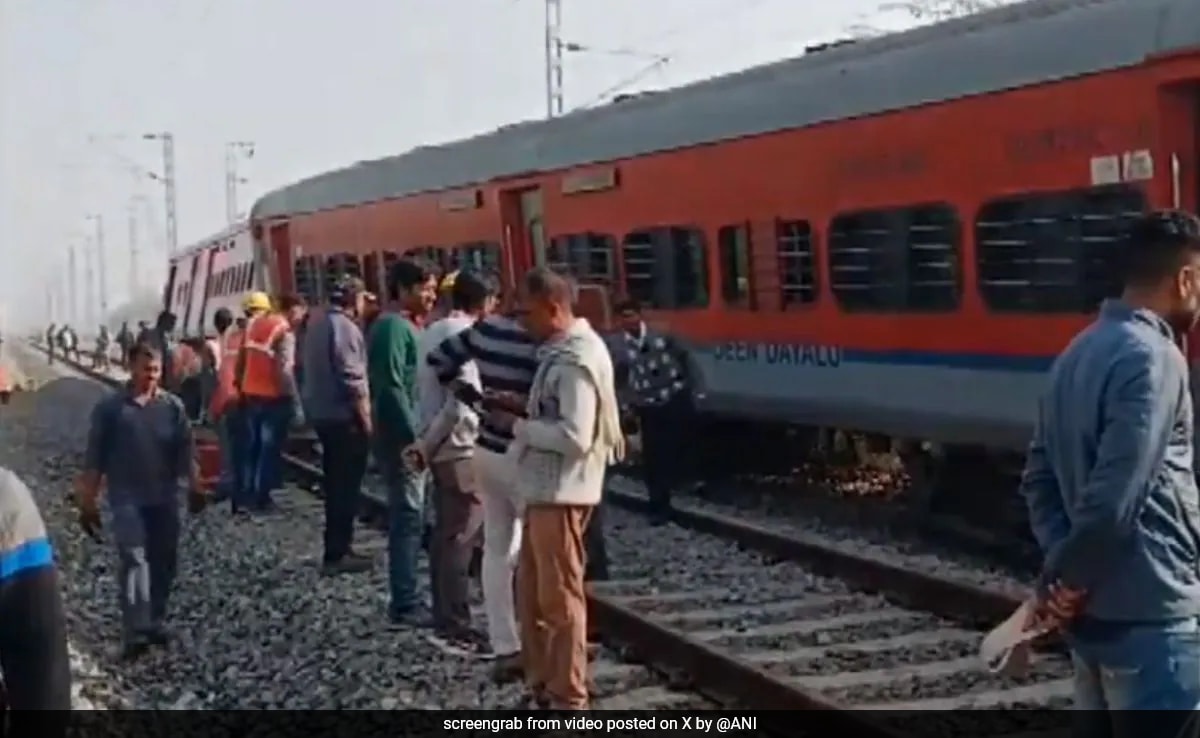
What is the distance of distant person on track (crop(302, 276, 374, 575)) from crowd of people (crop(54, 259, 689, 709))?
11 millimetres

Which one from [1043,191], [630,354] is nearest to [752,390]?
[630,354]

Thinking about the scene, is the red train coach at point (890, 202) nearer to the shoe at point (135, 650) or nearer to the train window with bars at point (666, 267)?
the train window with bars at point (666, 267)

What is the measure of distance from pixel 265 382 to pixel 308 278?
11.0 meters

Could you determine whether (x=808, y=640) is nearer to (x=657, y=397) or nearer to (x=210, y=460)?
(x=657, y=397)

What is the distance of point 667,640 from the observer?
→ 29.8 ft

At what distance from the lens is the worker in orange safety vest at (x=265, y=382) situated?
14.9 metres

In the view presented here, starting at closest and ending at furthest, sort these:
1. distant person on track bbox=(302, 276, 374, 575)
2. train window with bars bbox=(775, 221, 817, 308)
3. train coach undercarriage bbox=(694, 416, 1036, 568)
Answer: distant person on track bbox=(302, 276, 374, 575)
train coach undercarriage bbox=(694, 416, 1036, 568)
train window with bars bbox=(775, 221, 817, 308)

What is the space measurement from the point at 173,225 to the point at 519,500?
61.3 m

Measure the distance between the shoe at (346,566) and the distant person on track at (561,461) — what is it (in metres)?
4.96

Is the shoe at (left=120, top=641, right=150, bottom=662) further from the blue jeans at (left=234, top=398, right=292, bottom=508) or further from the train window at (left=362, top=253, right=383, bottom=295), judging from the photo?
the train window at (left=362, top=253, right=383, bottom=295)

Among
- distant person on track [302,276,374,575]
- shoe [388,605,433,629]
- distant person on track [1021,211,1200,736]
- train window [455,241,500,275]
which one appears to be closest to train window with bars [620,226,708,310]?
train window [455,241,500,275]

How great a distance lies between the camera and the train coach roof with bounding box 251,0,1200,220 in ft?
33.9

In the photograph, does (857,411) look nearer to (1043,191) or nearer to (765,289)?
(765,289)

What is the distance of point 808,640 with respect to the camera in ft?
31.4
